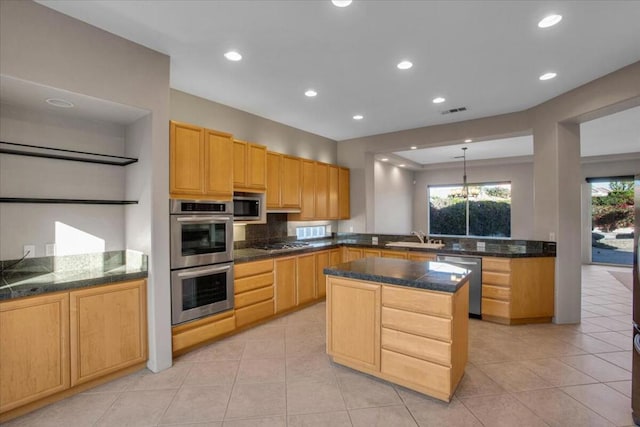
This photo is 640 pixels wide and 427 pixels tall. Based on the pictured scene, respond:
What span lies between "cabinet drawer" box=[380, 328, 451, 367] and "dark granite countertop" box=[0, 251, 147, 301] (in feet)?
7.37

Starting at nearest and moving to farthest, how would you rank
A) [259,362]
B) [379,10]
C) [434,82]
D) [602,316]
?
[379,10], [259,362], [434,82], [602,316]

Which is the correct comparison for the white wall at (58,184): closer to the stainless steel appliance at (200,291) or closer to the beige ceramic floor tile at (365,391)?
the stainless steel appliance at (200,291)

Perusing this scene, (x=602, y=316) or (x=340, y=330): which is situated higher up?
(x=340, y=330)

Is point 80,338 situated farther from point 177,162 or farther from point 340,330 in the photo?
point 340,330

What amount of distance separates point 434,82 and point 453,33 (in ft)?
3.14

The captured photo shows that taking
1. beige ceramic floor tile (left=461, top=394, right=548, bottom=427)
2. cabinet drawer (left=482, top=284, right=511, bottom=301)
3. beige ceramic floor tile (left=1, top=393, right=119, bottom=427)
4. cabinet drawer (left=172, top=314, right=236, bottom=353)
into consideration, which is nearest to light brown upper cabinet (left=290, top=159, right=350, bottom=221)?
cabinet drawer (left=172, top=314, right=236, bottom=353)

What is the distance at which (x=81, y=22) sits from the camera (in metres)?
2.27

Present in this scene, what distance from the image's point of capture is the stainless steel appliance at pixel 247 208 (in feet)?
12.4

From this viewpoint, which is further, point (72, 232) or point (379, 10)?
point (72, 232)

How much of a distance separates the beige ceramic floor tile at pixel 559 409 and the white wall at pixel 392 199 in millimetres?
4705

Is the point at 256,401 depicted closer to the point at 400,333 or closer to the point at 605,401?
the point at 400,333

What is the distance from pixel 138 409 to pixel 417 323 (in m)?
2.20

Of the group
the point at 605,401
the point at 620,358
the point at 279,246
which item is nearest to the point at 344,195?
the point at 279,246

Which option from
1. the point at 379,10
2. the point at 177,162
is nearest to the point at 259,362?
the point at 177,162
